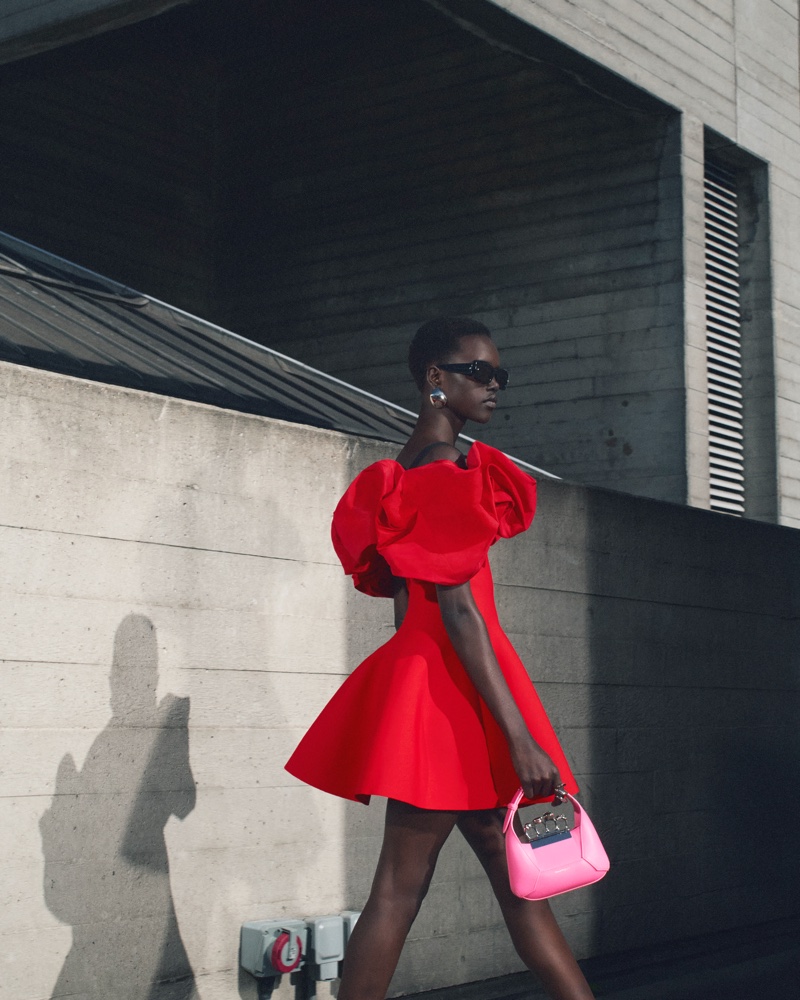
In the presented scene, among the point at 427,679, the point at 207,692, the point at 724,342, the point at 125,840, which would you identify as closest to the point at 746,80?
the point at 724,342

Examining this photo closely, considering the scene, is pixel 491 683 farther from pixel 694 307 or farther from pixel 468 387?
pixel 694 307

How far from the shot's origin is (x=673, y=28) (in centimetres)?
973

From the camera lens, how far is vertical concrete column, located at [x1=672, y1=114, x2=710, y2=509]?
→ 947 centimetres

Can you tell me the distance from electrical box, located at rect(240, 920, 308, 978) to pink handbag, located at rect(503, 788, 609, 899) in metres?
1.44

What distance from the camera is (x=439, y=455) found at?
133 inches

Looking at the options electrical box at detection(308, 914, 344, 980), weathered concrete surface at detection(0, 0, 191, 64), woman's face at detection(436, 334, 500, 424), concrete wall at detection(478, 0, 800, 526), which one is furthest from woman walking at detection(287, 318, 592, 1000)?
concrete wall at detection(478, 0, 800, 526)

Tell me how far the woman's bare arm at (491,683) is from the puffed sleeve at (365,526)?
0.80 ft

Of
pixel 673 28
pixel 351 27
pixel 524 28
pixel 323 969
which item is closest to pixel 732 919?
pixel 323 969

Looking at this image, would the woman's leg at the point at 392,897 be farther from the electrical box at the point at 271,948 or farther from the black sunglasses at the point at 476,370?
the electrical box at the point at 271,948

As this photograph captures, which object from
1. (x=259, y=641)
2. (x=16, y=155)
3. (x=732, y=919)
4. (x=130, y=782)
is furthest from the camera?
(x=16, y=155)

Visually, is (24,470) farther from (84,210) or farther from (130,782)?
(84,210)

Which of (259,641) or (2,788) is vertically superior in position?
(259,641)

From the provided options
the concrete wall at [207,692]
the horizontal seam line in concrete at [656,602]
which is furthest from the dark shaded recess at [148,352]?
the horizontal seam line in concrete at [656,602]

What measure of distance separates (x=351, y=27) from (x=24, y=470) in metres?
7.75
